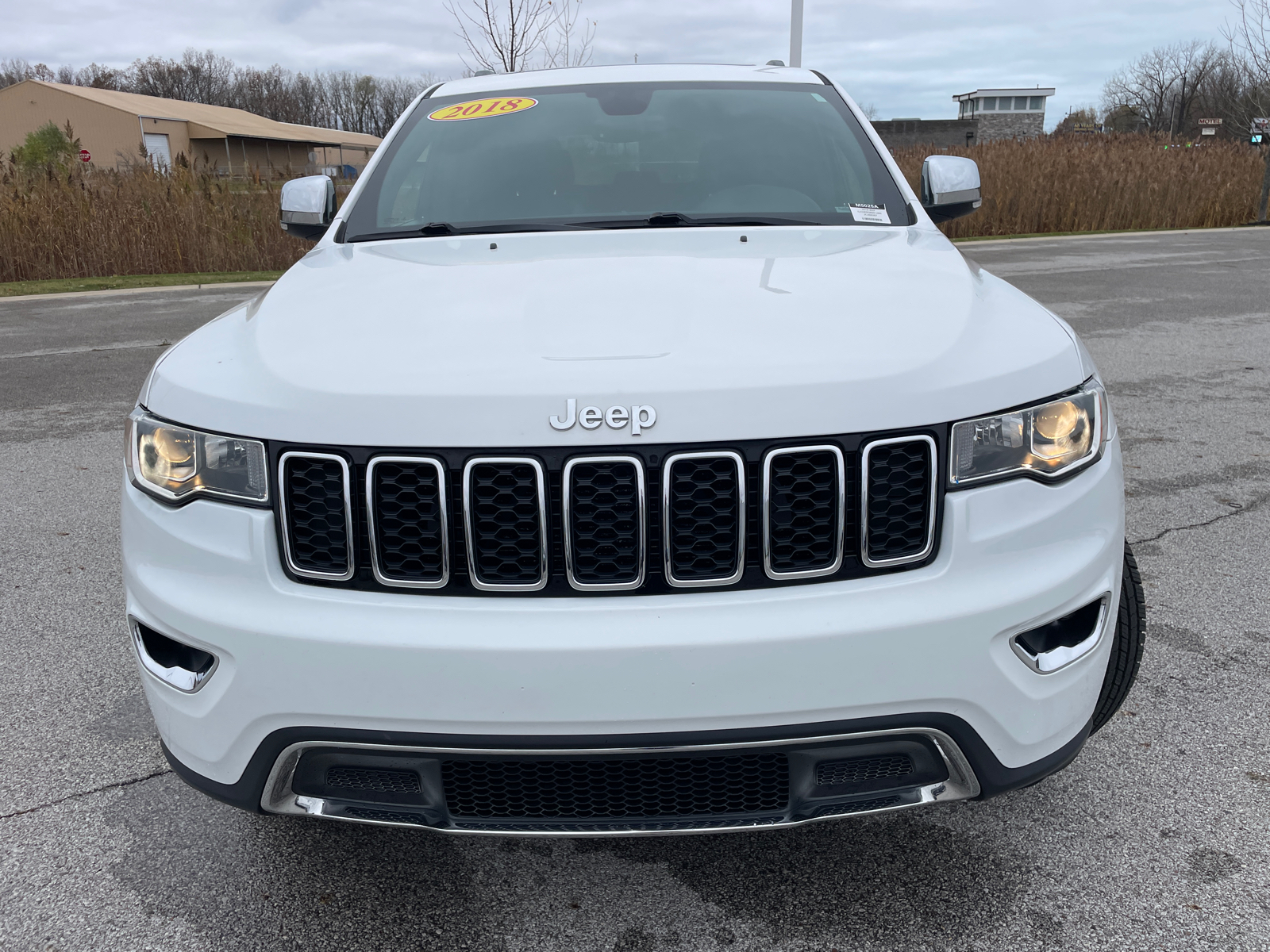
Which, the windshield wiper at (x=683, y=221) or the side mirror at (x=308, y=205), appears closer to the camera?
the windshield wiper at (x=683, y=221)

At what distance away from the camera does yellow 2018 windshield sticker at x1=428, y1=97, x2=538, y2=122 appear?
3.28 meters

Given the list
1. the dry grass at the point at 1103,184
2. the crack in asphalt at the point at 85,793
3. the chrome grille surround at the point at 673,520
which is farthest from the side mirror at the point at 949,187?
the dry grass at the point at 1103,184

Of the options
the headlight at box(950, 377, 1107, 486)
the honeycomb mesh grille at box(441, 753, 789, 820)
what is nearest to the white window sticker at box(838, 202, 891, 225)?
the headlight at box(950, 377, 1107, 486)

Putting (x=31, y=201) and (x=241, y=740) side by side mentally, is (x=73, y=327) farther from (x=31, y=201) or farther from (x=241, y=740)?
(x=241, y=740)

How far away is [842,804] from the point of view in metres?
1.68

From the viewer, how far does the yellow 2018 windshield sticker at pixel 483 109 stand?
3281 mm

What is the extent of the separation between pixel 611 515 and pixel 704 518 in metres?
0.15

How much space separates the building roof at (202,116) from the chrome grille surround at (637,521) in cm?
6470

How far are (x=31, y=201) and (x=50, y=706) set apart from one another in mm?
12356

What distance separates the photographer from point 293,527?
1.68 m

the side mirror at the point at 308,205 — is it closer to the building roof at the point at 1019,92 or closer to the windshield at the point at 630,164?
the windshield at the point at 630,164

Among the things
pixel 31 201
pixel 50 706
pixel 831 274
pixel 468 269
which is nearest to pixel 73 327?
pixel 31 201

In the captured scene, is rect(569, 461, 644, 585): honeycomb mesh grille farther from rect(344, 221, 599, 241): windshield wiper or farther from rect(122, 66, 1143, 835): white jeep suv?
rect(344, 221, 599, 241): windshield wiper

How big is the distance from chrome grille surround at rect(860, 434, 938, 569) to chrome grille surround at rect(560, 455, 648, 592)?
0.36 m
